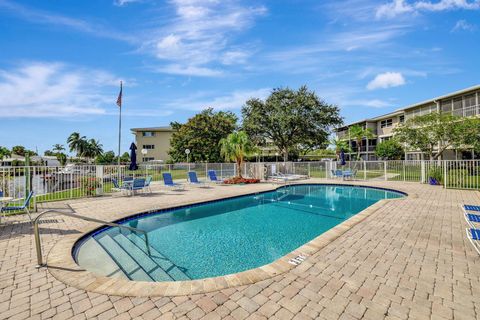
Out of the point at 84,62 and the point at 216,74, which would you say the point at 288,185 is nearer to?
the point at 216,74

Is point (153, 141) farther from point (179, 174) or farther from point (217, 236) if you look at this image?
point (217, 236)

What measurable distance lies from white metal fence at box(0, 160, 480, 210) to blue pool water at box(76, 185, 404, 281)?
4.09m

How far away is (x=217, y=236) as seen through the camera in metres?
7.14

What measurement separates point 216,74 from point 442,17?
11.7 meters

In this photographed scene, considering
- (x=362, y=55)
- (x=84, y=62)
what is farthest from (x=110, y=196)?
(x=362, y=55)

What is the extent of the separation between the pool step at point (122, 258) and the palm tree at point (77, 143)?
232ft

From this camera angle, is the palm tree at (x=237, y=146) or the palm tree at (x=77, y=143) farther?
the palm tree at (x=77, y=143)

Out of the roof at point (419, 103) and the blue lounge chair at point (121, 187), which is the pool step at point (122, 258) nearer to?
the blue lounge chair at point (121, 187)

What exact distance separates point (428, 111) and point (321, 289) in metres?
36.5

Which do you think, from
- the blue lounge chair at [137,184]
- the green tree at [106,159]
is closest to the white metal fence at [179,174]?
the blue lounge chair at [137,184]

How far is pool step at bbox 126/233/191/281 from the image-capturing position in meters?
4.64

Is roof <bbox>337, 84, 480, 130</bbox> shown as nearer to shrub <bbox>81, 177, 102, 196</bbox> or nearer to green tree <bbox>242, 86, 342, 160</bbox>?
green tree <bbox>242, 86, 342, 160</bbox>

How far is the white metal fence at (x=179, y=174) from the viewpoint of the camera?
9.54 meters

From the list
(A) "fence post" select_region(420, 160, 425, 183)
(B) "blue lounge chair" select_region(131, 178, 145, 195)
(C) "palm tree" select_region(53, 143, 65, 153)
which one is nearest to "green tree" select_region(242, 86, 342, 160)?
(A) "fence post" select_region(420, 160, 425, 183)
